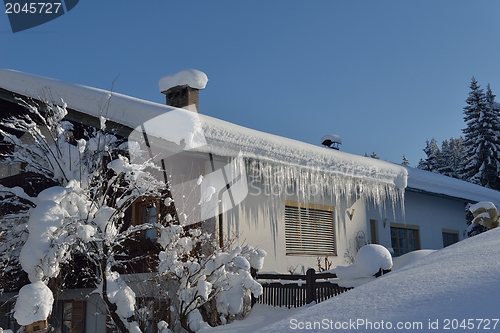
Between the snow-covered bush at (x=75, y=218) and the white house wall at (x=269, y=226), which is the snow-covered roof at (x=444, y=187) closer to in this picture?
the white house wall at (x=269, y=226)

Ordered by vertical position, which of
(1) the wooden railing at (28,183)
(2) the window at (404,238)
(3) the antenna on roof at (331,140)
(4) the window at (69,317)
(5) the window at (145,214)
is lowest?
(4) the window at (69,317)

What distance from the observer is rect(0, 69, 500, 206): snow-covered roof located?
8.23 metres

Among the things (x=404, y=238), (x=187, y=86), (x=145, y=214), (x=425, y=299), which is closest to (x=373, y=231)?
(x=404, y=238)

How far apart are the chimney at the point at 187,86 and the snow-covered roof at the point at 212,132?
1.78 meters

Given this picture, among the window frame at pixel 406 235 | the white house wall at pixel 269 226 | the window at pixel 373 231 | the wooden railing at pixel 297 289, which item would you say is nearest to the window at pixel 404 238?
the window frame at pixel 406 235

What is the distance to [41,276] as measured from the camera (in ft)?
19.8

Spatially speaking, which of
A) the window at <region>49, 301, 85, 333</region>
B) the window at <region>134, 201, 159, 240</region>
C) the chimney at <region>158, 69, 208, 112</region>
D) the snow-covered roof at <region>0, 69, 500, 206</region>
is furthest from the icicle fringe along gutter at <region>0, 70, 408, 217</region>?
the window at <region>49, 301, 85, 333</region>

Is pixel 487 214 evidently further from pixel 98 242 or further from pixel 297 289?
pixel 98 242

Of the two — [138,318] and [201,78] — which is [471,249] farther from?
[201,78]

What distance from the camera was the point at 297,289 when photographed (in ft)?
25.9

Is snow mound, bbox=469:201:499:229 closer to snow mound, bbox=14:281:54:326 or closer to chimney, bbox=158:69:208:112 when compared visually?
chimney, bbox=158:69:208:112

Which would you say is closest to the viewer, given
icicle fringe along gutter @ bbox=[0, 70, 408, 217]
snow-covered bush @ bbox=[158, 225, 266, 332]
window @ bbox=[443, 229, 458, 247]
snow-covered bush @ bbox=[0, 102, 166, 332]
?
snow-covered bush @ bbox=[0, 102, 166, 332]

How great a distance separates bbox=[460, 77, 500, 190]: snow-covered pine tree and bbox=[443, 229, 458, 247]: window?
8.71 meters

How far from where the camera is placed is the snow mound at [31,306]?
5.56 meters
